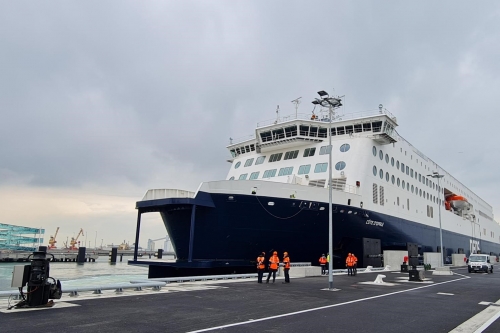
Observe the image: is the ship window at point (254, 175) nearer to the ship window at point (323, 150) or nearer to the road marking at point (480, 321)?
the ship window at point (323, 150)

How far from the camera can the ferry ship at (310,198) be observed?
19.1 meters

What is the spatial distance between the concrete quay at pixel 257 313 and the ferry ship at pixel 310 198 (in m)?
6.25

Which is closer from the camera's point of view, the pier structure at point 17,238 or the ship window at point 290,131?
the ship window at point 290,131

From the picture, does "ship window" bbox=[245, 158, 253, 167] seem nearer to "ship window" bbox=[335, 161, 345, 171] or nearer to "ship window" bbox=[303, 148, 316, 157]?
"ship window" bbox=[303, 148, 316, 157]

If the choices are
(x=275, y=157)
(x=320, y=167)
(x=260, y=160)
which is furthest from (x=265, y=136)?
→ (x=320, y=167)

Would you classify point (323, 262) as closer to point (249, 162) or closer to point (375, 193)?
point (375, 193)

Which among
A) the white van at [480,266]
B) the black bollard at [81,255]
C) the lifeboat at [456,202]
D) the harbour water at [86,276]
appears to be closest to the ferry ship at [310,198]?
the white van at [480,266]

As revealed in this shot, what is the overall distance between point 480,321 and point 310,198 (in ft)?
43.8

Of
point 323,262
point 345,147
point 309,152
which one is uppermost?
point 345,147

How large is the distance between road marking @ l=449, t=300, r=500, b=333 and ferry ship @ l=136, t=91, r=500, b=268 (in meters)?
8.60

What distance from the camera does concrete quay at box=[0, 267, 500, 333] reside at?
7.28 metres

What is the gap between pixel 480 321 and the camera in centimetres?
848

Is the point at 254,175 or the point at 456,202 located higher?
the point at 456,202

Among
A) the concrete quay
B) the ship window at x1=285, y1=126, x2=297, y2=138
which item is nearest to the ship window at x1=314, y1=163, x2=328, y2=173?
the ship window at x1=285, y1=126, x2=297, y2=138
